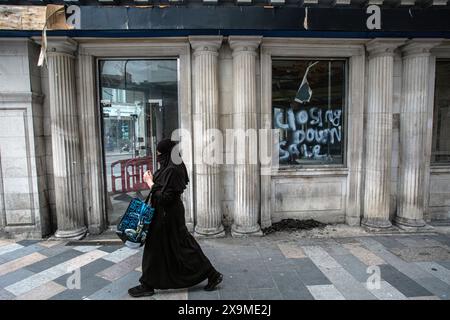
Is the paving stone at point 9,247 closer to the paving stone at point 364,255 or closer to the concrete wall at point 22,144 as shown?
the concrete wall at point 22,144

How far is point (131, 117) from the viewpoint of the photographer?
575 cm

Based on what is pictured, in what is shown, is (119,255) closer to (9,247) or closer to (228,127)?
(9,247)

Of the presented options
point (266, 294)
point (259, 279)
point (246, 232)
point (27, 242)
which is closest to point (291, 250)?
point (246, 232)

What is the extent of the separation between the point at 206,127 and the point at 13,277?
12.0ft

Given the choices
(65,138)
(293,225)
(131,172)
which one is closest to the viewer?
(65,138)

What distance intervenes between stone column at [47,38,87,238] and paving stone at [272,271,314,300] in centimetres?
374

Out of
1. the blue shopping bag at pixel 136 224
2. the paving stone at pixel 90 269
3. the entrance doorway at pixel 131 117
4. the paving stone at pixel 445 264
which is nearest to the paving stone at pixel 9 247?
the entrance doorway at pixel 131 117

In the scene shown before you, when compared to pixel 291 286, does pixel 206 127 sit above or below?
above

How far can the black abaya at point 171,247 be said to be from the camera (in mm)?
3178

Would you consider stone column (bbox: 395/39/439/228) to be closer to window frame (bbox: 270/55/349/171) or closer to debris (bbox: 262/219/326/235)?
window frame (bbox: 270/55/349/171)

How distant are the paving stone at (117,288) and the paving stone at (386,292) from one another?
2.99 metres

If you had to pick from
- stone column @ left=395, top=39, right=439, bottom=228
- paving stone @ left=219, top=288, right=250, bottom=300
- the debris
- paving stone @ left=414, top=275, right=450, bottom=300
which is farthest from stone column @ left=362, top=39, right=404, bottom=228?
paving stone @ left=219, top=288, right=250, bottom=300

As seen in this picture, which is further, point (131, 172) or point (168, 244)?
point (131, 172)

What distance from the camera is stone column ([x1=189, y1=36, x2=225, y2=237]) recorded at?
5.04 m
